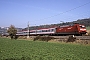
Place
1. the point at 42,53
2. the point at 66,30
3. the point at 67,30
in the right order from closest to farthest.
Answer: the point at 42,53
the point at 67,30
the point at 66,30

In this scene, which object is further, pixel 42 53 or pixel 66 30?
pixel 66 30

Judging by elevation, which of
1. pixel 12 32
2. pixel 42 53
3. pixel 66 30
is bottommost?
pixel 42 53

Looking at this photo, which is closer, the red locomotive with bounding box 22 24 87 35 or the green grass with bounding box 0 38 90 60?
the green grass with bounding box 0 38 90 60

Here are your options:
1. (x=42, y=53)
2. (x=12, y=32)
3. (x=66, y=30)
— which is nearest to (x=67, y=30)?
(x=66, y=30)

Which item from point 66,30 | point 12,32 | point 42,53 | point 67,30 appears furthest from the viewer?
point 12,32

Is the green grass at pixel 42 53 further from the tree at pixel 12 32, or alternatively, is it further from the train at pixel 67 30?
the tree at pixel 12 32

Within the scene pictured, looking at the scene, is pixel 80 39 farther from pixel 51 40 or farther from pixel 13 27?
pixel 13 27

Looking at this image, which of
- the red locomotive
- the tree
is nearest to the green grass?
the red locomotive

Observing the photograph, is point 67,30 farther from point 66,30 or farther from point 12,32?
point 12,32

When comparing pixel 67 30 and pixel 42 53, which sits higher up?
pixel 67 30

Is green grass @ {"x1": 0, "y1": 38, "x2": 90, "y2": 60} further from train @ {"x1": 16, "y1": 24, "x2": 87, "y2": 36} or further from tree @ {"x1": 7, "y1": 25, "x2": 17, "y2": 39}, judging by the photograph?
tree @ {"x1": 7, "y1": 25, "x2": 17, "y2": 39}

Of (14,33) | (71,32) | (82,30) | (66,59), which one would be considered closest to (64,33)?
(71,32)

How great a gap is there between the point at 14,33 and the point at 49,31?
3608 cm

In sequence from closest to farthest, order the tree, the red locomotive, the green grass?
the green grass, the red locomotive, the tree
